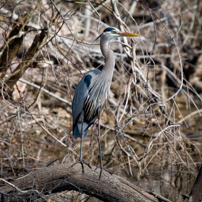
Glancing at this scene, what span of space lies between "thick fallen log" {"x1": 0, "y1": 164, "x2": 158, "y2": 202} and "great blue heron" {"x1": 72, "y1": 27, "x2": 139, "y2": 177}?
49 cm

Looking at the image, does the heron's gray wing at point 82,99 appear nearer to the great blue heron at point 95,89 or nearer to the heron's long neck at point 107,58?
the great blue heron at point 95,89

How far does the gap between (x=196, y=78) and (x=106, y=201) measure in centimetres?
756

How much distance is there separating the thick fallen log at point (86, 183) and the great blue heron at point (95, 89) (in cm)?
49

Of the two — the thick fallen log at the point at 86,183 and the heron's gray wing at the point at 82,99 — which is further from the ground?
the heron's gray wing at the point at 82,99

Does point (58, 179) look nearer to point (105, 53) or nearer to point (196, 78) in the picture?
point (105, 53)

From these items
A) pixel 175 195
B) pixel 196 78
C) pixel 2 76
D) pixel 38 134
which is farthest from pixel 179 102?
pixel 2 76

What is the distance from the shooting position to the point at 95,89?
357 centimetres

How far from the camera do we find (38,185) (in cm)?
332

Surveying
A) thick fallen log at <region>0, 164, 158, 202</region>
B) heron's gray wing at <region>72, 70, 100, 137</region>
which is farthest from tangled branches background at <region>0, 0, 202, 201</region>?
thick fallen log at <region>0, 164, 158, 202</region>

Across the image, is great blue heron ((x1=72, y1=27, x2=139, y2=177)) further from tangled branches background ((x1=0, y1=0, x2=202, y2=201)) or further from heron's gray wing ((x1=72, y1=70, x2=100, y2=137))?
tangled branches background ((x1=0, y1=0, x2=202, y2=201))

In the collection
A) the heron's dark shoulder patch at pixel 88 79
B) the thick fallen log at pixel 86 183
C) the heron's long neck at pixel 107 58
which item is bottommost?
the thick fallen log at pixel 86 183

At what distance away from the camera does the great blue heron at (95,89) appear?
3424 millimetres

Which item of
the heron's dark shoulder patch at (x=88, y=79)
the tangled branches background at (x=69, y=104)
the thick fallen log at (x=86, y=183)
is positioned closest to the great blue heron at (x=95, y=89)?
the heron's dark shoulder patch at (x=88, y=79)

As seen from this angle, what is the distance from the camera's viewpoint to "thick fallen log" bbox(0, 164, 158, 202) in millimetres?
3092
